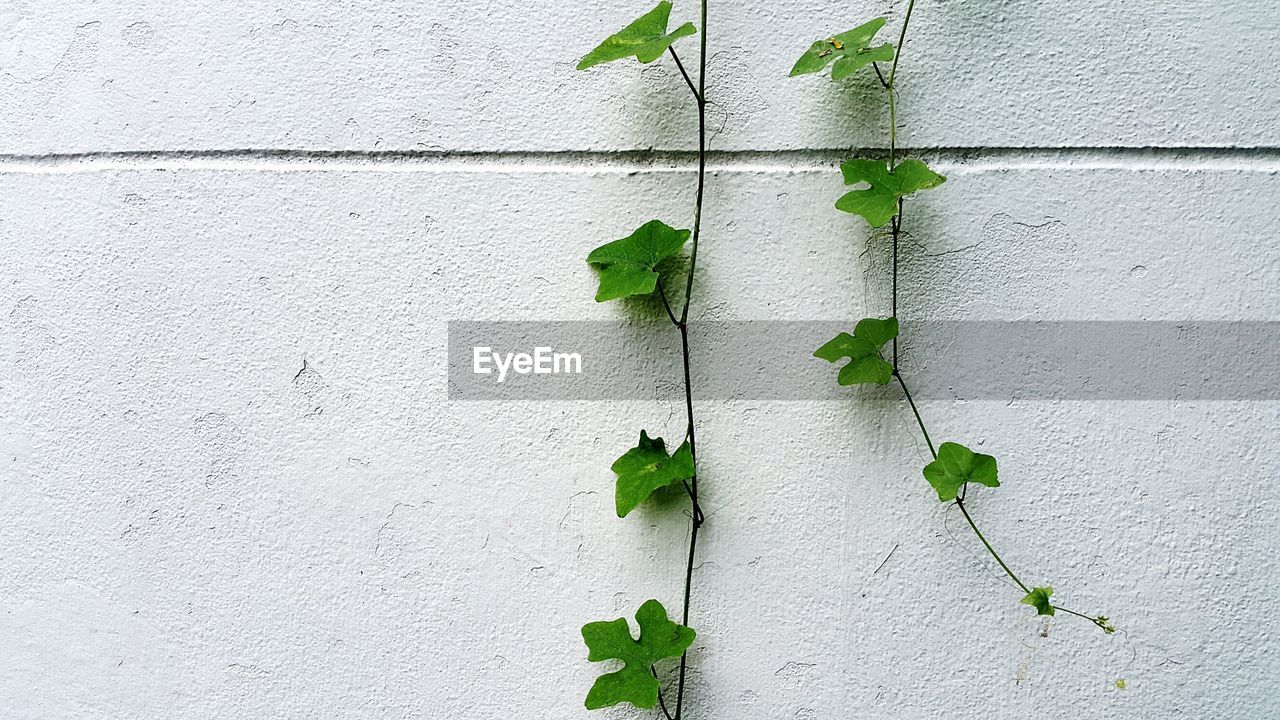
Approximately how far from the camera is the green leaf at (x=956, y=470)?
124 cm

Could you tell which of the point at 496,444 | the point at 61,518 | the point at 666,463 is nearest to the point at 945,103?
the point at 666,463

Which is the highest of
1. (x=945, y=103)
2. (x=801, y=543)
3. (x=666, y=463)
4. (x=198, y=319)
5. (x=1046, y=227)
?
(x=945, y=103)

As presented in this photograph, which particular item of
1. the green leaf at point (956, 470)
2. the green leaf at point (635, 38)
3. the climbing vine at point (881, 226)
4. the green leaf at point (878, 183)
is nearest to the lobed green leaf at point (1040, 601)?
the climbing vine at point (881, 226)

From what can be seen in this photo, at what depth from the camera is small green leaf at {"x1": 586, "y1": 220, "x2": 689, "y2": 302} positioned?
1250 mm

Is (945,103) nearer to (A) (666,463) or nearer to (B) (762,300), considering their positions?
(B) (762,300)

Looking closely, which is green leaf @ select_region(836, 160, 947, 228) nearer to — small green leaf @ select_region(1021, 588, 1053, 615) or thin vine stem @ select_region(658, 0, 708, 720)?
thin vine stem @ select_region(658, 0, 708, 720)

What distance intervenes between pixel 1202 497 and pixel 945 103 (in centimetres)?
83

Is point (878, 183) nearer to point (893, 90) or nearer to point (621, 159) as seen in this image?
point (893, 90)

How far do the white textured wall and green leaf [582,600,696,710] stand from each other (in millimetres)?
80

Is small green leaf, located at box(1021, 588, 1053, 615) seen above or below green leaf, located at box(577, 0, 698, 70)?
below

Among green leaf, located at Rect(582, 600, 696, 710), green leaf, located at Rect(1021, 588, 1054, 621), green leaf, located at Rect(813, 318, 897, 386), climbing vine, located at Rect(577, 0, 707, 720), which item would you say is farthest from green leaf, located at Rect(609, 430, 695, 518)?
green leaf, located at Rect(1021, 588, 1054, 621)

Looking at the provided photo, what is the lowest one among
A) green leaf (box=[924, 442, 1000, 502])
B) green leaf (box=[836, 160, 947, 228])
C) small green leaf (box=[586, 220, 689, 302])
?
green leaf (box=[924, 442, 1000, 502])

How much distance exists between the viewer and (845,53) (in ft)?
4.01

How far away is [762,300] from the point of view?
1349mm
